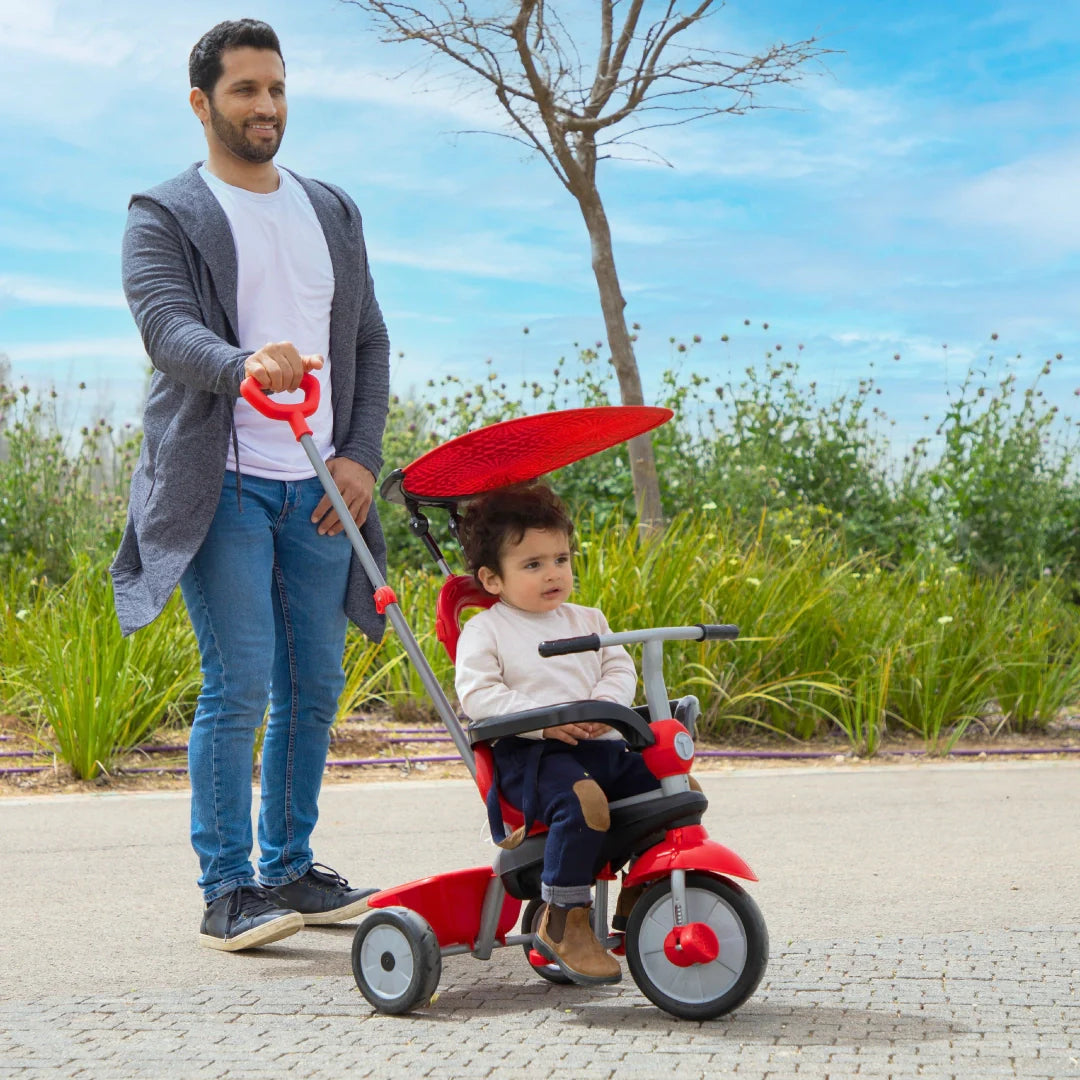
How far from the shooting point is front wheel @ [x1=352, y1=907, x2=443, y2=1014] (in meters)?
3.14

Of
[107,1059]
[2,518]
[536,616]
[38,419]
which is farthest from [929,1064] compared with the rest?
[38,419]

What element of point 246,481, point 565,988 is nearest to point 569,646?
point 565,988

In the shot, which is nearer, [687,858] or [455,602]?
[687,858]

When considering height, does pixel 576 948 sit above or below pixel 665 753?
below

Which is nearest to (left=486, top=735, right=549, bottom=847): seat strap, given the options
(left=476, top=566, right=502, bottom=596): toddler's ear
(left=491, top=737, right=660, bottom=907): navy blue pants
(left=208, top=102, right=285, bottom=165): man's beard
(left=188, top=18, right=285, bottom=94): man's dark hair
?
(left=491, top=737, right=660, bottom=907): navy blue pants

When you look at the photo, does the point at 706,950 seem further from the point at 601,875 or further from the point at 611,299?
the point at 611,299

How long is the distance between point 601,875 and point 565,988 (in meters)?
0.38

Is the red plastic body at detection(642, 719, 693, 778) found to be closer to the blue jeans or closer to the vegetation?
the blue jeans

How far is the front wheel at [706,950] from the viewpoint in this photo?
9.79ft

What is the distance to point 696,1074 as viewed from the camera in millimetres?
2680

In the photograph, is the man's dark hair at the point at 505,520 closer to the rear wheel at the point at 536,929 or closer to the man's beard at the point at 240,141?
the rear wheel at the point at 536,929

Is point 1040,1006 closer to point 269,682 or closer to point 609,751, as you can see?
point 609,751

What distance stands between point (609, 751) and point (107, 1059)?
1.23 m

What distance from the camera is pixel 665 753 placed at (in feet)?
10.3
